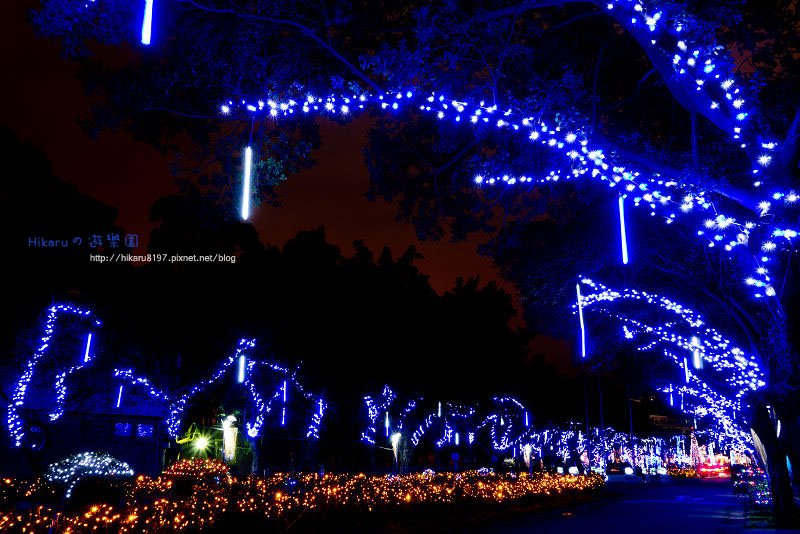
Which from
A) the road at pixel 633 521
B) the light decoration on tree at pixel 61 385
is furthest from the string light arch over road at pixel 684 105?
the light decoration on tree at pixel 61 385

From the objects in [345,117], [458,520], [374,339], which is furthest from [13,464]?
[345,117]

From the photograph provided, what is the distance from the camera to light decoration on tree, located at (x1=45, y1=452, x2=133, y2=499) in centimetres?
1662

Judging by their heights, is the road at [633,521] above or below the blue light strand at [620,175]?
below

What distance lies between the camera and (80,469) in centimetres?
1706

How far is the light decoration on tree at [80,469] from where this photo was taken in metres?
16.6

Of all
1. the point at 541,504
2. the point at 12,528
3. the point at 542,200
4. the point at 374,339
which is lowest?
the point at 541,504

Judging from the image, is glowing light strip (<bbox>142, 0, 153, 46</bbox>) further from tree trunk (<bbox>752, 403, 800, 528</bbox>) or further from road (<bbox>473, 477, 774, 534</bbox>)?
tree trunk (<bbox>752, 403, 800, 528</bbox>)

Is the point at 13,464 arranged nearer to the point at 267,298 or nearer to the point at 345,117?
the point at 267,298

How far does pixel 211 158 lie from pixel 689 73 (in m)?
8.33

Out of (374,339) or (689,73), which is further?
(374,339)

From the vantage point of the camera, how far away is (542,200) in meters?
16.2

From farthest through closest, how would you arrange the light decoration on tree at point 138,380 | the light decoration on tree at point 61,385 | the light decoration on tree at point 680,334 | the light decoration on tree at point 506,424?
the light decoration on tree at point 506,424 → the light decoration on tree at point 138,380 → the light decoration on tree at point 61,385 → the light decoration on tree at point 680,334

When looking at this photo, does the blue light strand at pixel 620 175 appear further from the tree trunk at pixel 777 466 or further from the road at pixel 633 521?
the tree trunk at pixel 777 466

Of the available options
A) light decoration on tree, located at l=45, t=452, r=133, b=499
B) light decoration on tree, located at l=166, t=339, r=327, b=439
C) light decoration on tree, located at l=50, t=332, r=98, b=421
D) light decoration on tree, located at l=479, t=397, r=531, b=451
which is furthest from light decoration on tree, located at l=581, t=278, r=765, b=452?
light decoration on tree, located at l=479, t=397, r=531, b=451
